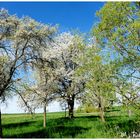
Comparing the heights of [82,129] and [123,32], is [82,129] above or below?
below

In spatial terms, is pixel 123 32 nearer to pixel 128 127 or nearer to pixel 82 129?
pixel 128 127

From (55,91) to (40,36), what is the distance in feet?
68.9

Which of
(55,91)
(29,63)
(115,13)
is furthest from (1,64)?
(55,91)

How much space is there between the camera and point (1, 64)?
26328 millimetres

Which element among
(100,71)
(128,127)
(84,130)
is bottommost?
(84,130)

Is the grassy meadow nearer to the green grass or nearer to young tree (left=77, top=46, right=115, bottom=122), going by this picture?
the green grass

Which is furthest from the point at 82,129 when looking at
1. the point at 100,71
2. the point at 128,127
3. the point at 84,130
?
the point at 100,71

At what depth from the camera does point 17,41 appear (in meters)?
26.0

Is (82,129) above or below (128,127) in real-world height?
below

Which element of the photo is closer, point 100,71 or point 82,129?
point 100,71

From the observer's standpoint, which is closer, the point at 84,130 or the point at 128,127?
the point at 128,127

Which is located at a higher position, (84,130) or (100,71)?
(100,71)

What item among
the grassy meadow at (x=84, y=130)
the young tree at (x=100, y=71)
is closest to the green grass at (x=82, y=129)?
the grassy meadow at (x=84, y=130)

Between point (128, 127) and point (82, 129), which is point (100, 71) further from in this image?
point (82, 129)
